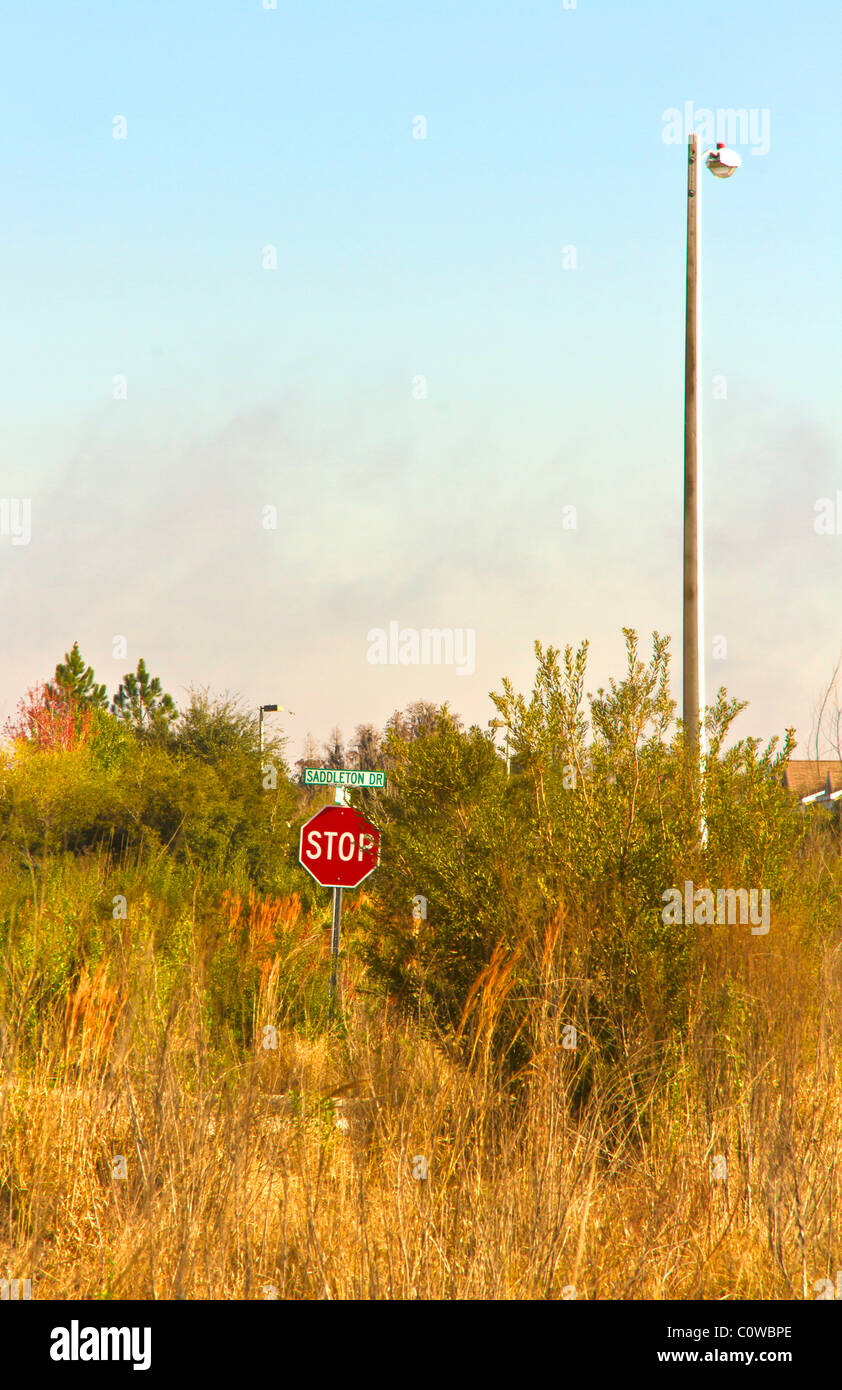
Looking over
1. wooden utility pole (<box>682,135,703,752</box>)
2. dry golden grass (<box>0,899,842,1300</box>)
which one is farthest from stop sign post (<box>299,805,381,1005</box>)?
dry golden grass (<box>0,899,842,1300</box>)

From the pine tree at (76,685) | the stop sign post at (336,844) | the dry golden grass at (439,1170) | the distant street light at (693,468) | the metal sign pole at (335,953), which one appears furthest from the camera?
the pine tree at (76,685)

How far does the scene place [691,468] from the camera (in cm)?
1038

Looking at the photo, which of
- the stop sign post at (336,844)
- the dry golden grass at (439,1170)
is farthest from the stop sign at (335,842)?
the dry golden grass at (439,1170)

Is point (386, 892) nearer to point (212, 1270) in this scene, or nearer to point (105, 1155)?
point (105, 1155)

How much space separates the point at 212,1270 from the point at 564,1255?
1.12 metres

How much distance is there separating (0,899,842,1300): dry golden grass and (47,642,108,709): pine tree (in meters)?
46.6

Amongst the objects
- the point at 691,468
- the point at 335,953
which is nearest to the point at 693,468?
the point at 691,468

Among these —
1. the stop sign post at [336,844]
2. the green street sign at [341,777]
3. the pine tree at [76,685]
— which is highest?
the pine tree at [76,685]

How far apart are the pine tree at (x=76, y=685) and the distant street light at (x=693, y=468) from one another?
42748 millimetres

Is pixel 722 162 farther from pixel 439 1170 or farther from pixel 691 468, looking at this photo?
pixel 439 1170

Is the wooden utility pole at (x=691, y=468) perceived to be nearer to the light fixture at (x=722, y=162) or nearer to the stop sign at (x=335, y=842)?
the light fixture at (x=722, y=162)

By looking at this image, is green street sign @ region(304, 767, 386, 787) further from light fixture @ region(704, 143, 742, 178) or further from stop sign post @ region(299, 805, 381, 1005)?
light fixture @ region(704, 143, 742, 178)

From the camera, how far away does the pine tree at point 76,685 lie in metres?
50.6

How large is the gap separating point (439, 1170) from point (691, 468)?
25.0ft
